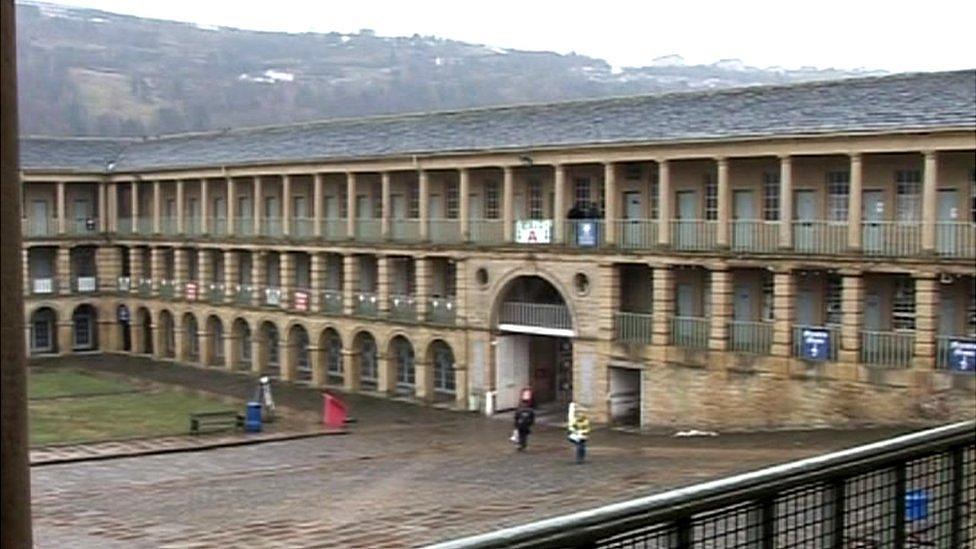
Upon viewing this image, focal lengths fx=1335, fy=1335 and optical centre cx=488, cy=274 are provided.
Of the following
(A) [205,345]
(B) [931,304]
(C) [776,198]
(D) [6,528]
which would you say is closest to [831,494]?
(D) [6,528]

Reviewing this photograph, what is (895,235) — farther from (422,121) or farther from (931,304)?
(422,121)

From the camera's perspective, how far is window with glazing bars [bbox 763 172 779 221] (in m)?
32.5

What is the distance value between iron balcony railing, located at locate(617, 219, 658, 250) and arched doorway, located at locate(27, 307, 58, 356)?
29.9 metres

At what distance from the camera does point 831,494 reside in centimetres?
517

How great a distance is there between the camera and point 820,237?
30438 millimetres

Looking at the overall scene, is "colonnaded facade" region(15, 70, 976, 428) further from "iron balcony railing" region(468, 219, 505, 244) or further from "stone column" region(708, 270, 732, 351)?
"iron balcony railing" region(468, 219, 505, 244)

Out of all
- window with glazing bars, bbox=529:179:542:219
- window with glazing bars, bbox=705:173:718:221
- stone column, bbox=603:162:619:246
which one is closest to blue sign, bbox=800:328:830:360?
window with glazing bars, bbox=705:173:718:221

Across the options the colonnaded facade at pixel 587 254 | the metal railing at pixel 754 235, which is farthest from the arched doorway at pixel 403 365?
the metal railing at pixel 754 235

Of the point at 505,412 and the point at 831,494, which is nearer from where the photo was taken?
the point at 831,494

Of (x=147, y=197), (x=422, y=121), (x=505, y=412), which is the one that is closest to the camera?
(x=505, y=412)

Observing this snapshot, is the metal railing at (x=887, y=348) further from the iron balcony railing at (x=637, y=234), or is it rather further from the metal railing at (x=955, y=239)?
the iron balcony railing at (x=637, y=234)

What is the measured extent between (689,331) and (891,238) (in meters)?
6.24

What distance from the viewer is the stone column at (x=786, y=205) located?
3080cm

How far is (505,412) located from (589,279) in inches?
227
